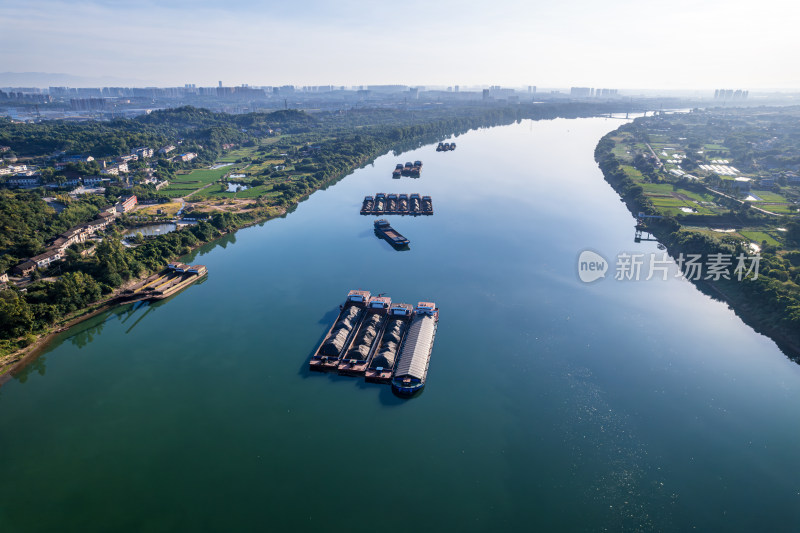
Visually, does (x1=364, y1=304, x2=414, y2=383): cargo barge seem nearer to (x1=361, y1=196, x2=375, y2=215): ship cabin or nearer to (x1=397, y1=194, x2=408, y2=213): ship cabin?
(x1=397, y1=194, x2=408, y2=213): ship cabin

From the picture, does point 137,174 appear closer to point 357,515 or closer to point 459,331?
point 459,331

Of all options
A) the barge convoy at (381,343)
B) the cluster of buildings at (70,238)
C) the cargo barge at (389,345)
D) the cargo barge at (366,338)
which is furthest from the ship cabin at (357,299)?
the cluster of buildings at (70,238)

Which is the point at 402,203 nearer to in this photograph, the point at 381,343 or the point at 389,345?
the point at 381,343

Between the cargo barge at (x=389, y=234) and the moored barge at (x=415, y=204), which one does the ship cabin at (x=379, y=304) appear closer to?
the cargo barge at (x=389, y=234)

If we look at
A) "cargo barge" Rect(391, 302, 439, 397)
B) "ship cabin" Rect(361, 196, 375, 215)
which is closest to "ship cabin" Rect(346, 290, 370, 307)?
"cargo barge" Rect(391, 302, 439, 397)

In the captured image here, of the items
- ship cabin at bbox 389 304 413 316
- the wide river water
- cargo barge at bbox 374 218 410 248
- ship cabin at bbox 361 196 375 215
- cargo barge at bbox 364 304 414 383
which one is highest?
ship cabin at bbox 361 196 375 215

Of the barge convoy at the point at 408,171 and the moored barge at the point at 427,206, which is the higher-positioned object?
the barge convoy at the point at 408,171
